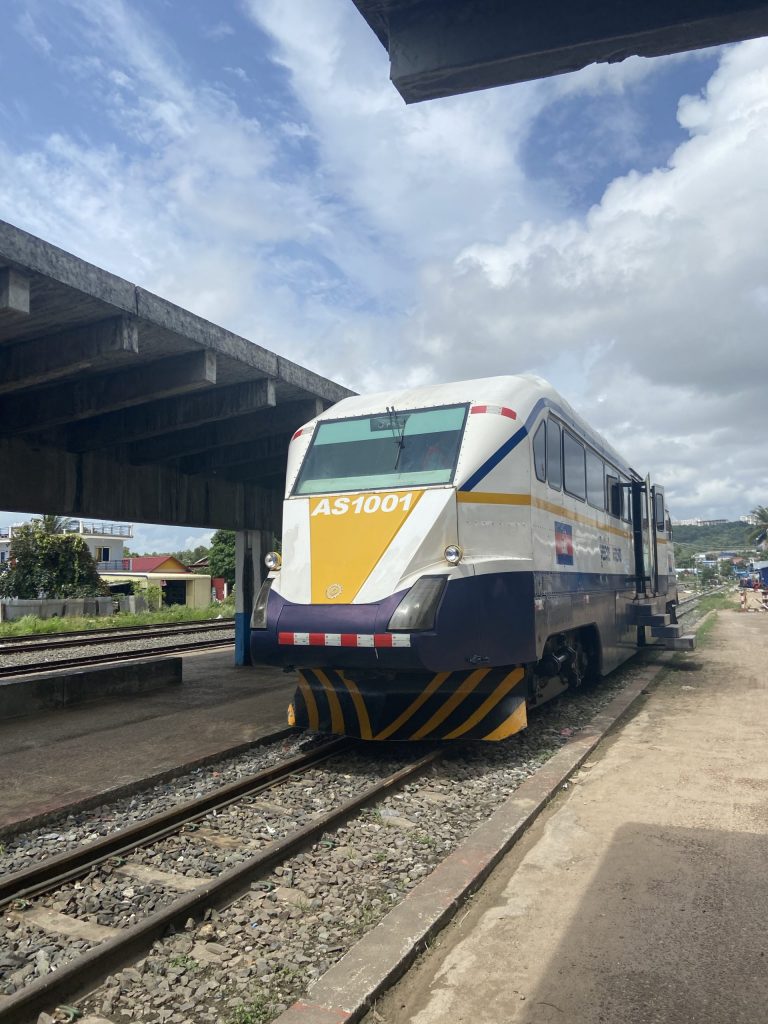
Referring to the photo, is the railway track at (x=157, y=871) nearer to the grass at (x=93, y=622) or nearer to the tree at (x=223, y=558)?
the grass at (x=93, y=622)

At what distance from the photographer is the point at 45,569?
42750mm

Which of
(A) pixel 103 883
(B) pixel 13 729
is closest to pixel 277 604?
(A) pixel 103 883

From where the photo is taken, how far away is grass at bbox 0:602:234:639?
26.8m

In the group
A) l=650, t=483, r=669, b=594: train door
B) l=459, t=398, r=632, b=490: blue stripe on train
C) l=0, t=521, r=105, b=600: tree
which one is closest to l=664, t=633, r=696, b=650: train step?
l=650, t=483, r=669, b=594: train door

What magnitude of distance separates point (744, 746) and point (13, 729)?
25.4ft

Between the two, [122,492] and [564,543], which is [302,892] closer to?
[564,543]

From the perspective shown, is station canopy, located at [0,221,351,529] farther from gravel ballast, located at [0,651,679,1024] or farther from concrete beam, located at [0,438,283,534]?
gravel ballast, located at [0,651,679,1024]

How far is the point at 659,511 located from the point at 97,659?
11425mm

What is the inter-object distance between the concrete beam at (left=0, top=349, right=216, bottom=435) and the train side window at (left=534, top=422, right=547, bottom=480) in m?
3.77

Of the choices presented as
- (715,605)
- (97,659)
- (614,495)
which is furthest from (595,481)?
(715,605)

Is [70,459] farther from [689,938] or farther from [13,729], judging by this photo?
[689,938]

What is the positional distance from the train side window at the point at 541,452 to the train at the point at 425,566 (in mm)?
30

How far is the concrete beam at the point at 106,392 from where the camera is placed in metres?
9.09

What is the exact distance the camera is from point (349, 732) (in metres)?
7.28
